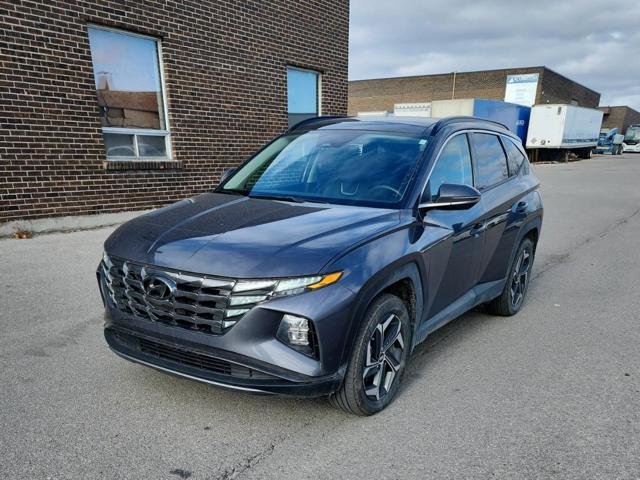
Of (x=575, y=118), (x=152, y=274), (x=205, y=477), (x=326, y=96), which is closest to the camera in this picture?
(x=205, y=477)

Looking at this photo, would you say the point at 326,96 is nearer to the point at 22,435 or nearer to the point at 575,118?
the point at 22,435

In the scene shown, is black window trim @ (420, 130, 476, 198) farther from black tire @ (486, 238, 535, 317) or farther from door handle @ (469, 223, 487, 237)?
black tire @ (486, 238, 535, 317)

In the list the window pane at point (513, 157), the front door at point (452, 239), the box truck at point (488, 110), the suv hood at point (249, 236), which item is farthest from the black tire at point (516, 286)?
the box truck at point (488, 110)

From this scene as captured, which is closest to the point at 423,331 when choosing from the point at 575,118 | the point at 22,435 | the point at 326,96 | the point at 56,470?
the point at 56,470

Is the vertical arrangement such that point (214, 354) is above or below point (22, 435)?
above

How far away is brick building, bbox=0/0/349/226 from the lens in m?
6.61

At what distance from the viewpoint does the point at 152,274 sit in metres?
2.52

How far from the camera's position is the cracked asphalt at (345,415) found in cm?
244

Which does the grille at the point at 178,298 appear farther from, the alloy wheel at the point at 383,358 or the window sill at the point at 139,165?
the window sill at the point at 139,165

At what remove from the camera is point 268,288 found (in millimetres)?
2309

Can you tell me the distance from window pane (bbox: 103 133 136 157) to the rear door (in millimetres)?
5988

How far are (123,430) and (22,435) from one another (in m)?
0.54

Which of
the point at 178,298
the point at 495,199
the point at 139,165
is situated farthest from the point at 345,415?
the point at 139,165

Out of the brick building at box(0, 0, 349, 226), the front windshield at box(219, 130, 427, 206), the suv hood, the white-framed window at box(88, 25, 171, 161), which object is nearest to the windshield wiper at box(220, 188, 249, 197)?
the front windshield at box(219, 130, 427, 206)
